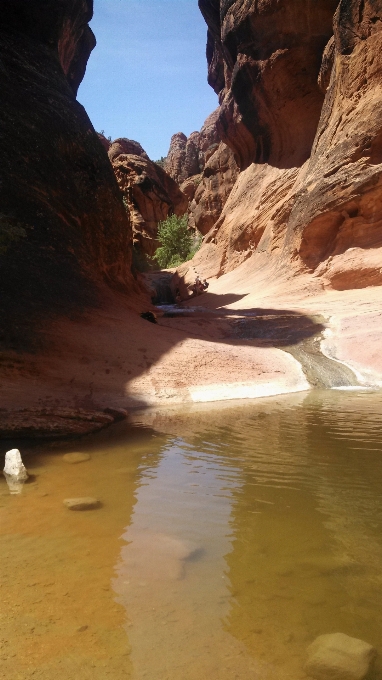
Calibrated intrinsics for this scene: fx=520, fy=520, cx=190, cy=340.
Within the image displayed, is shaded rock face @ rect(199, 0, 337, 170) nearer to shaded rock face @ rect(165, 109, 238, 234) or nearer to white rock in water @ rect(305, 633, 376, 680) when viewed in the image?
shaded rock face @ rect(165, 109, 238, 234)

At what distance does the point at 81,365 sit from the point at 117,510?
6.73 m

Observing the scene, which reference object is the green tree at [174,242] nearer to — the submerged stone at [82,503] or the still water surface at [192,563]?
the still water surface at [192,563]

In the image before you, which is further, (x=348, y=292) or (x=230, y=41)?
(x=230, y=41)

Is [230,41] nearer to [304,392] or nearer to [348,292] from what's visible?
[348,292]

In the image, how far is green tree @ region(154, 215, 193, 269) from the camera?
4284 centimetres

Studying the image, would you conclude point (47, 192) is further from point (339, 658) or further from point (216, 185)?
point (216, 185)

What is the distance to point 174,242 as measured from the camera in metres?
43.3

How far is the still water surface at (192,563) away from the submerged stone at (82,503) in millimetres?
76

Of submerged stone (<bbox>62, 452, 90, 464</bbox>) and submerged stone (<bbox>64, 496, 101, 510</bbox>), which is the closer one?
submerged stone (<bbox>64, 496, 101, 510</bbox>)

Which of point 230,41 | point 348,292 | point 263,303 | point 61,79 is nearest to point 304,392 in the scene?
point 348,292

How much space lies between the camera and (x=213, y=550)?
10.9 feet

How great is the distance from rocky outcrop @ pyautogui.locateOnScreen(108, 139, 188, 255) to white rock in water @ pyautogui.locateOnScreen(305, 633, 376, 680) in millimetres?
46753

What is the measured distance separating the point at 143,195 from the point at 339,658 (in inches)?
1928

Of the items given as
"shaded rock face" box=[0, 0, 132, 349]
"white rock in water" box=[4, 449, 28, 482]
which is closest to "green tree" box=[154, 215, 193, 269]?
"shaded rock face" box=[0, 0, 132, 349]
